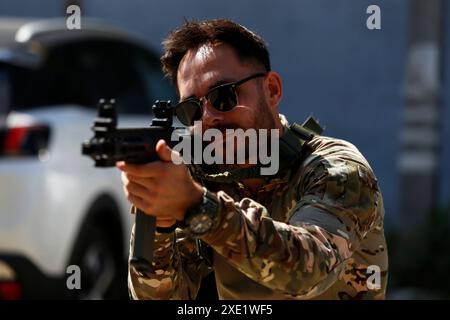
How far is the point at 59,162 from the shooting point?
5.81m

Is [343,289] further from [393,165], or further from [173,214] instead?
[393,165]

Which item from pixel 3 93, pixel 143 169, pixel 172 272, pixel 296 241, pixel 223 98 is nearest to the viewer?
pixel 143 169

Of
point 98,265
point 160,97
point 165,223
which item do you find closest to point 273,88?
point 165,223

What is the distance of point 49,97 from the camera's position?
597 centimetres

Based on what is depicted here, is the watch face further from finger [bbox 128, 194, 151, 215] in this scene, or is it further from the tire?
the tire

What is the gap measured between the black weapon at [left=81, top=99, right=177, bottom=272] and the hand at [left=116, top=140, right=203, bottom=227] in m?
0.02

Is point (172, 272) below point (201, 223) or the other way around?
below

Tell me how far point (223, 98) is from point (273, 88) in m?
0.25

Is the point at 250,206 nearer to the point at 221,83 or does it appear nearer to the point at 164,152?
the point at 164,152

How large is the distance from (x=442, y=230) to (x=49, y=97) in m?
3.27

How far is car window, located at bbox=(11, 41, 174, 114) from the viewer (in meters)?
5.87

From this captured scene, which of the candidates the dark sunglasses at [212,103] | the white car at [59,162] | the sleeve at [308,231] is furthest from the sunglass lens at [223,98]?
the white car at [59,162]

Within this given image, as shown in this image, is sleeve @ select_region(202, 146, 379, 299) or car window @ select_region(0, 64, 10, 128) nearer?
sleeve @ select_region(202, 146, 379, 299)

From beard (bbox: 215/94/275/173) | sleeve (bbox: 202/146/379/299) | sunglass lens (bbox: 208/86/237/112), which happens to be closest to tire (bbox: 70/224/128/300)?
beard (bbox: 215/94/275/173)
